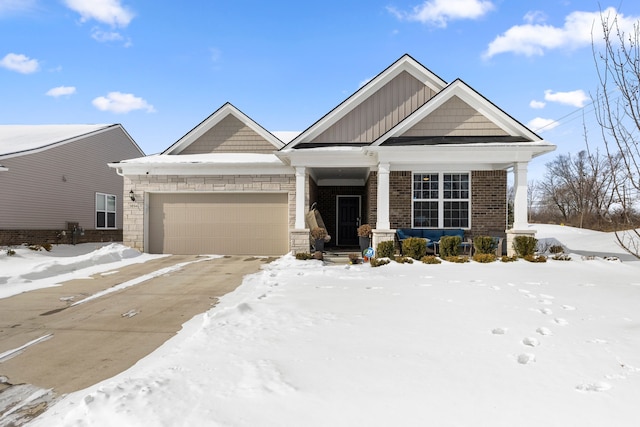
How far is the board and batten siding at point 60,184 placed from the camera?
1477cm

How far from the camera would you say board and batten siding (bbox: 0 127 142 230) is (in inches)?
581

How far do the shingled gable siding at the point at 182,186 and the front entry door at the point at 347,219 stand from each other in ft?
12.0

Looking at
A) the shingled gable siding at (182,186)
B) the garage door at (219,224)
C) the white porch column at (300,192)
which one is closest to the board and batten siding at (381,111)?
the white porch column at (300,192)

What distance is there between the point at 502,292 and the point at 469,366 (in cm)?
359

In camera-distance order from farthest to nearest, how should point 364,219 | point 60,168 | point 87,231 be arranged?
point 87,231
point 60,168
point 364,219

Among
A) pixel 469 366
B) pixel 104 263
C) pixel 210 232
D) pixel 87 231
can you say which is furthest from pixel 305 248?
pixel 87 231

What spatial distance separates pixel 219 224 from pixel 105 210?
9.90 metres

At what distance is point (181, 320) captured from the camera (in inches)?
215

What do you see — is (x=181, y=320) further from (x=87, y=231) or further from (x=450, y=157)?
(x=87, y=231)

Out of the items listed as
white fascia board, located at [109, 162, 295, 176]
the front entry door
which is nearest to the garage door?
white fascia board, located at [109, 162, 295, 176]

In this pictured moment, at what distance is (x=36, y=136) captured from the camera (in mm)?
18438

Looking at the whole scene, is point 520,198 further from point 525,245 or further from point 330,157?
point 330,157

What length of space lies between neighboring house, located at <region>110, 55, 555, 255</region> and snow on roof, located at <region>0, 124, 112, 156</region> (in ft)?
20.0

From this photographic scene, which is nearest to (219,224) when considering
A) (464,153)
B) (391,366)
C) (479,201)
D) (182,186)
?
(182,186)
